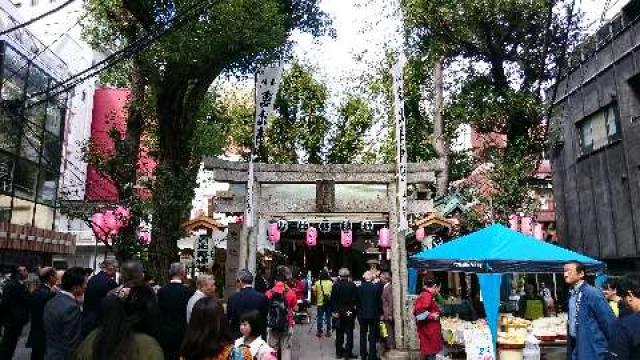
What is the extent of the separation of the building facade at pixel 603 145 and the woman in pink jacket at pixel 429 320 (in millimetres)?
11101

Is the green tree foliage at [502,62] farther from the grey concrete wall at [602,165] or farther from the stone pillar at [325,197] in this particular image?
the stone pillar at [325,197]

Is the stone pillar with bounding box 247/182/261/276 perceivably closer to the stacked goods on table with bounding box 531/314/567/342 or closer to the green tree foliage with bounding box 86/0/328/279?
the green tree foliage with bounding box 86/0/328/279

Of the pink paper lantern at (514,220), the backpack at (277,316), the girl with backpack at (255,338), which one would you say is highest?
the pink paper lantern at (514,220)

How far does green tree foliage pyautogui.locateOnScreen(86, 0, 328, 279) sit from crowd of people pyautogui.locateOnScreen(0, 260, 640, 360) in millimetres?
5223

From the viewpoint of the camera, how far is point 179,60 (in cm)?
1329

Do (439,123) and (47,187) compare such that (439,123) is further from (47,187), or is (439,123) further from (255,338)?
(255,338)

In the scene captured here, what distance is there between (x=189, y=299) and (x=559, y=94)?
69.6 ft

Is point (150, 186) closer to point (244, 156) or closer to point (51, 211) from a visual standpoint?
point (51, 211)

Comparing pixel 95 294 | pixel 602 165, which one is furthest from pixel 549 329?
pixel 602 165

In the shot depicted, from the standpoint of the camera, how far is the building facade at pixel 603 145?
1783cm

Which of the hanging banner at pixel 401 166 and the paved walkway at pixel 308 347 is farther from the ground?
the hanging banner at pixel 401 166

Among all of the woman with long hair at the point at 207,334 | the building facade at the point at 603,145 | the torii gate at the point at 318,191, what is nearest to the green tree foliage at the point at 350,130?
the building facade at the point at 603,145

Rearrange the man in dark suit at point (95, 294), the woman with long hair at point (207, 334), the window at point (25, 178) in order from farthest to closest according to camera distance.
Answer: the window at point (25, 178), the man in dark suit at point (95, 294), the woman with long hair at point (207, 334)

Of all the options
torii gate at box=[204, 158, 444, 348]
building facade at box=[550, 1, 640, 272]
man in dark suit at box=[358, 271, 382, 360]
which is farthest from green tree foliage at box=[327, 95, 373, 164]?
man in dark suit at box=[358, 271, 382, 360]
